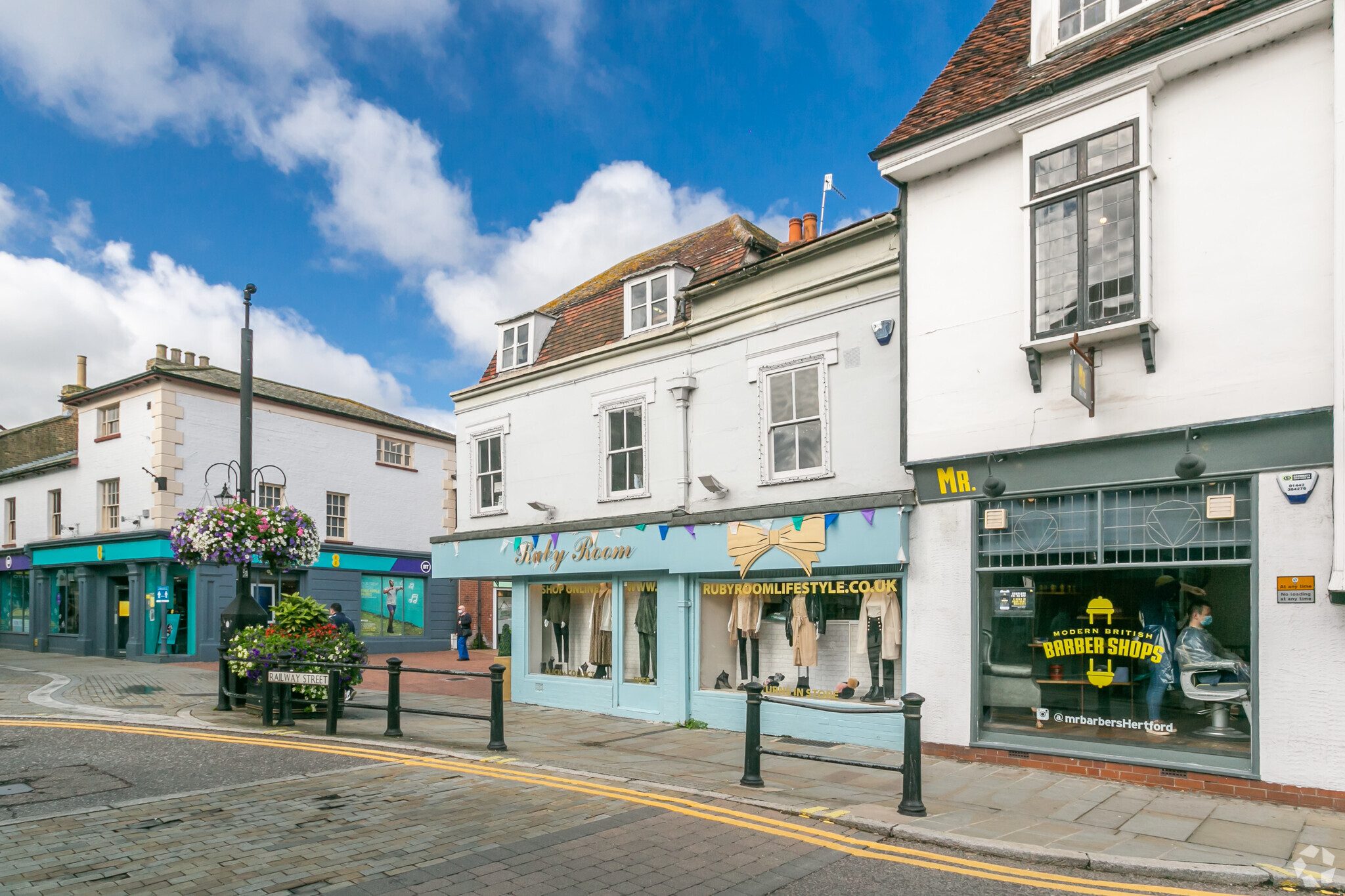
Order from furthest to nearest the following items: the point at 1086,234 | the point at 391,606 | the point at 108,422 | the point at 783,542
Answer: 1. the point at 391,606
2. the point at 108,422
3. the point at 783,542
4. the point at 1086,234

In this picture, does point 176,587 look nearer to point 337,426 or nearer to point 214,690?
point 337,426

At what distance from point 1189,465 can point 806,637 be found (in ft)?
18.0

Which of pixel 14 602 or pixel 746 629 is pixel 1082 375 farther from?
pixel 14 602

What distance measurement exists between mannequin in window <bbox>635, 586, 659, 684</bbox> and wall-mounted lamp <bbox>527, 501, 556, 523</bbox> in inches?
101

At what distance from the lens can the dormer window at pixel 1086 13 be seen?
988 centimetres

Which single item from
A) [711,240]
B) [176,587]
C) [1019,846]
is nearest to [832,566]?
[1019,846]

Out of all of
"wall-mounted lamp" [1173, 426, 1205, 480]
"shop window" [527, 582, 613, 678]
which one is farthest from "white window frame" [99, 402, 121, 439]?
"wall-mounted lamp" [1173, 426, 1205, 480]

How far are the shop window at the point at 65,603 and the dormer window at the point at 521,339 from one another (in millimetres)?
19299

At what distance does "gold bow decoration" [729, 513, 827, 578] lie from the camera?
11.7 m

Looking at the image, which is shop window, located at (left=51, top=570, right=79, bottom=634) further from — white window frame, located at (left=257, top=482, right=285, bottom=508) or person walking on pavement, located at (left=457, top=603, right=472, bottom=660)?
person walking on pavement, located at (left=457, top=603, right=472, bottom=660)

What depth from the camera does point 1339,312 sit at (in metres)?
7.48

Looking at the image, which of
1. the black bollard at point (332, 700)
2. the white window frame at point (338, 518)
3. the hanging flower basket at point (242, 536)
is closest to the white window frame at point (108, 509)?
the white window frame at point (338, 518)

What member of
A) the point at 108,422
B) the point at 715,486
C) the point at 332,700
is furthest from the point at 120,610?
the point at 715,486

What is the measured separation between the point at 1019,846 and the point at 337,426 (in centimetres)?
2838
